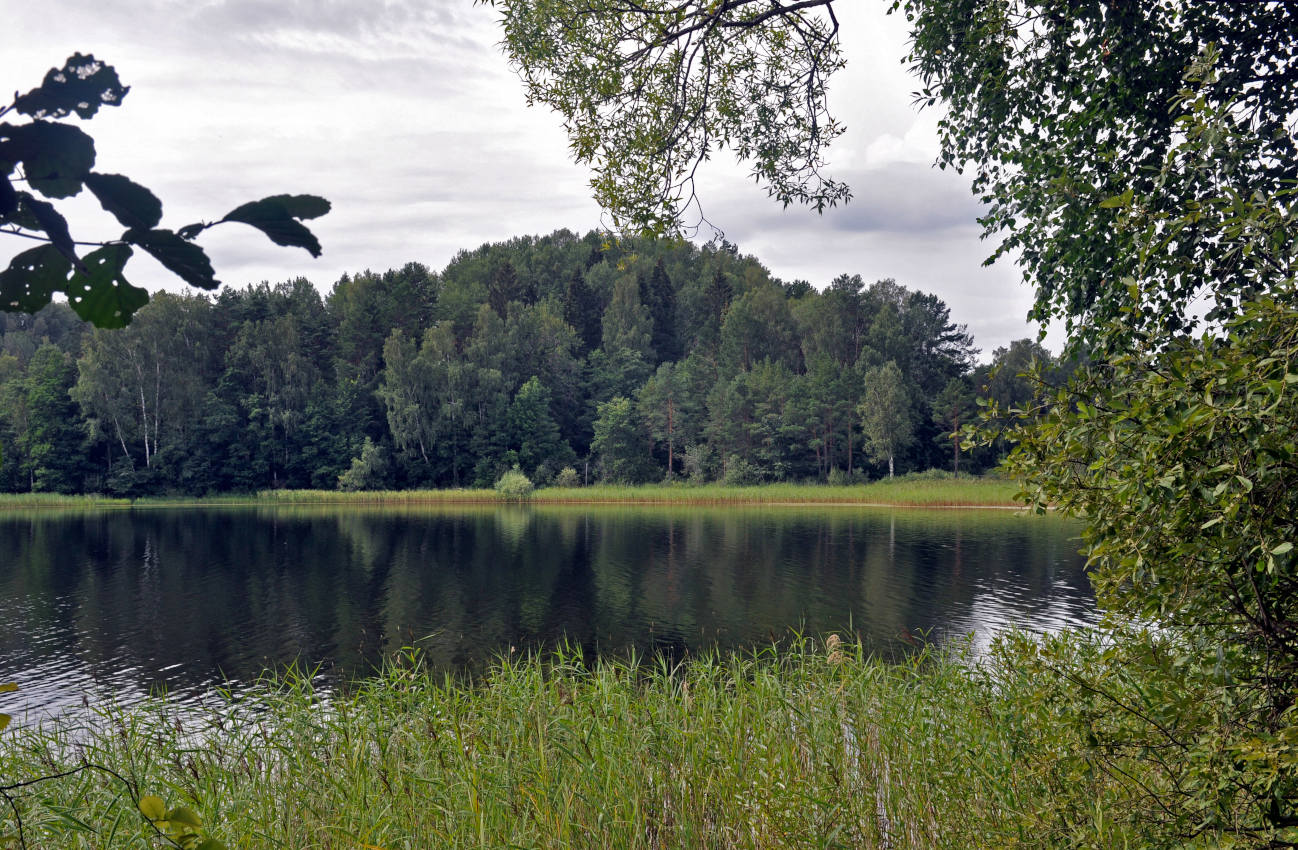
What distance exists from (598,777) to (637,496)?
175 feet

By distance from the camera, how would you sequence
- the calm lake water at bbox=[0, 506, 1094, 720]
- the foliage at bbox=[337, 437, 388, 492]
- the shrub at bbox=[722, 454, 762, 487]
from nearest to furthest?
1. the calm lake water at bbox=[0, 506, 1094, 720]
2. the foliage at bbox=[337, 437, 388, 492]
3. the shrub at bbox=[722, 454, 762, 487]

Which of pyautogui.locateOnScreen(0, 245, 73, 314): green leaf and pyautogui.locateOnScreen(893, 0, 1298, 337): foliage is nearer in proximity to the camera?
pyautogui.locateOnScreen(0, 245, 73, 314): green leaf

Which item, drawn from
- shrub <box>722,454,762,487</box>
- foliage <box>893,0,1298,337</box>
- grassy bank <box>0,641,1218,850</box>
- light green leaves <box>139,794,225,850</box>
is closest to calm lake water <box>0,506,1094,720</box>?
grassy bank <box>0,641,1218,850</box>

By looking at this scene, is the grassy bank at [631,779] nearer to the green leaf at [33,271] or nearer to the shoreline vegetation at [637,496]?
the green leaf at [33,271]

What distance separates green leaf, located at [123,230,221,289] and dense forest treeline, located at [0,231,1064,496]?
60.2 meters

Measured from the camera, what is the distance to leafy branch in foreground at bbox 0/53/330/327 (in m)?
0.93

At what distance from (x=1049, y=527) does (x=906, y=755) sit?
36649 mm

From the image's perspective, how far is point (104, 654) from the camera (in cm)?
1598

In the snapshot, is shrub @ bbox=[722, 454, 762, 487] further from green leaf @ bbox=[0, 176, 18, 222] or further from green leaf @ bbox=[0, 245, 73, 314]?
green leaf @ bbox=[0, 176, 18, 222]

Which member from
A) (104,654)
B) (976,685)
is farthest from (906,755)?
(104,654)

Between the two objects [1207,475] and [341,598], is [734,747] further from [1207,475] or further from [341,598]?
[341,598]

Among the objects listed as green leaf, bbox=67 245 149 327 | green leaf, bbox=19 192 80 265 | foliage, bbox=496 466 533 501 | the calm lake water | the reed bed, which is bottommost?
the calm lake water

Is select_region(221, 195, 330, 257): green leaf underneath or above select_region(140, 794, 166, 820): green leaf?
above

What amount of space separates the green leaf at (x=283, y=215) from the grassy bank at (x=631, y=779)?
12.1 feet
